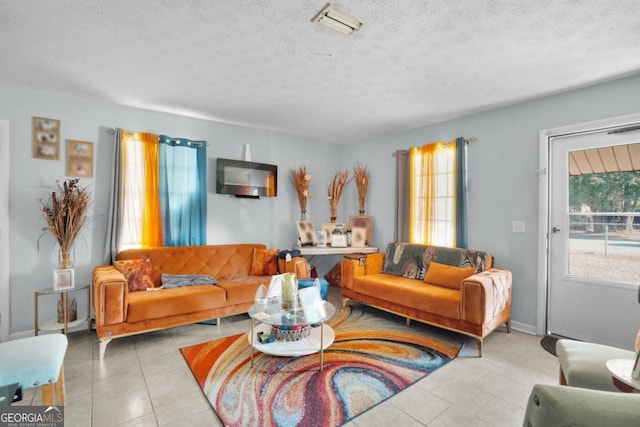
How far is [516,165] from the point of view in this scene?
3256mm

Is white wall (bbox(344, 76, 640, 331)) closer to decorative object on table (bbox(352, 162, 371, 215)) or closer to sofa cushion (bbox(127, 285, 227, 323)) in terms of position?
decorative object on table (bbox(352, 162, 371, 215))

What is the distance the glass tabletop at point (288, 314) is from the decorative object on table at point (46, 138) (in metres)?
2.63

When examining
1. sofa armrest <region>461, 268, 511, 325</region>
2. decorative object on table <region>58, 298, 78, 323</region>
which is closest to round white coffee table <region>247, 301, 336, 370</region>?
sofa armrest <region>461, 268, 511, 325</region>

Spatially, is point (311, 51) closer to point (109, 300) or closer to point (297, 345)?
point (297, 345)

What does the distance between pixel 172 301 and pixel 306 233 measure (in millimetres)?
2167

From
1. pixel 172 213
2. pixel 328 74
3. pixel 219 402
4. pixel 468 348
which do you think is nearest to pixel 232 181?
pixel 172 213

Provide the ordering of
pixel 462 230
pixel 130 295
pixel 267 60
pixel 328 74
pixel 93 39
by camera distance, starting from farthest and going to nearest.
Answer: pixel 462 230 < pixel 130 295 < pixel 328 74 < pixel 267 60 < pixel 93 39

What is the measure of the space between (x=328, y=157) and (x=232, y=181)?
1817mm

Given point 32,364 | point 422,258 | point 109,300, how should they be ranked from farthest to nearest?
point 422,258
point 109,300
point 32,364

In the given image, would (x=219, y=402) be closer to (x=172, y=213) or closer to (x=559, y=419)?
(x=559, y=419)

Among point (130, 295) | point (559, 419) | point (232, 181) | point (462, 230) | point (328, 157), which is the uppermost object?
point (328, 157)

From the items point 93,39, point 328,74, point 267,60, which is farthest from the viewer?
point 328,74

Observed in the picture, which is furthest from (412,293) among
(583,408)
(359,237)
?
(583,408)

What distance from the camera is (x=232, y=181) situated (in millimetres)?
4074
